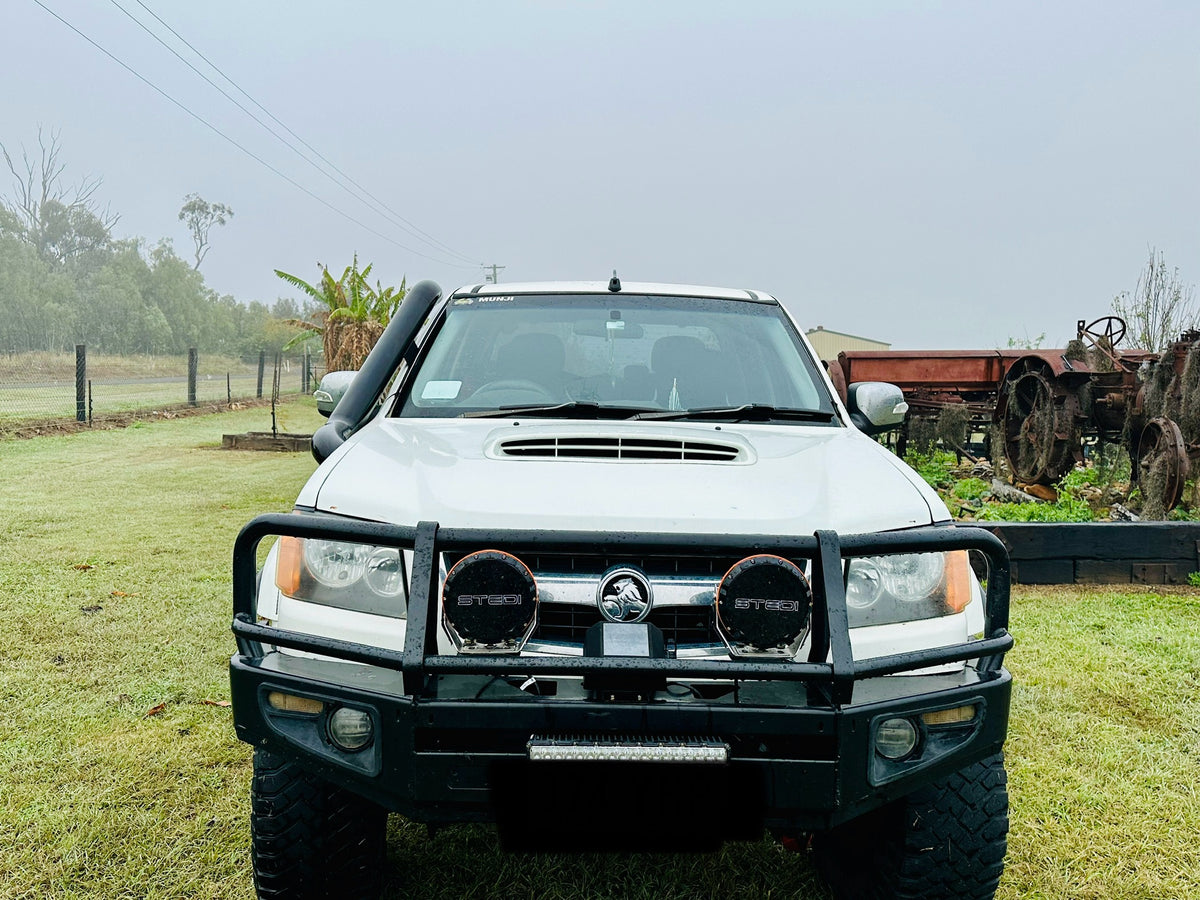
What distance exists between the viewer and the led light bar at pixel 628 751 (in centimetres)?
171

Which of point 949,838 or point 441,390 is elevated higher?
point 441,390

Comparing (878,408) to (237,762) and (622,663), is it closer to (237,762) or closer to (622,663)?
(622,663)

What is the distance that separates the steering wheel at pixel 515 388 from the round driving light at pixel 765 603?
1.35 m

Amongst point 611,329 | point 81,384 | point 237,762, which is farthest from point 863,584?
point 81,384

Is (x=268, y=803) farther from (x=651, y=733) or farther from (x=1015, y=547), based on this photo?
(x=1015, y=547)

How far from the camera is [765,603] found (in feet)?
5.90

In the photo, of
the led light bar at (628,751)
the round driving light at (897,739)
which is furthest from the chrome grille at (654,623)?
the round driving light at (897,739)

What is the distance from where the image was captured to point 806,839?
2.58 meters

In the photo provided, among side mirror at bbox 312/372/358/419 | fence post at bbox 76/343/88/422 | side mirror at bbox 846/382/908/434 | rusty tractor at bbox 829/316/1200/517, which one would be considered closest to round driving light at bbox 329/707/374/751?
side mirror at bbox 312/372/358/419

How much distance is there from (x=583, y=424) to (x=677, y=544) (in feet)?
3.01

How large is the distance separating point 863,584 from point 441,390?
160 cm

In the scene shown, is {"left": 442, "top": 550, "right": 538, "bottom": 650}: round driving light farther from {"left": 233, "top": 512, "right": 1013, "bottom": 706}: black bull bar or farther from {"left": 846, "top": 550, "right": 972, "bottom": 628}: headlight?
{"left": 846, "top": 550, "right": 972, "bottom": 628}: headlight

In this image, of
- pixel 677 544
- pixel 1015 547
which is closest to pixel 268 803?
pixel 677 544

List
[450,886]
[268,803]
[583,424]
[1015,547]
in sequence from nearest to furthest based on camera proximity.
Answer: [268,803], [450,886], [583,424], [1015,547]
